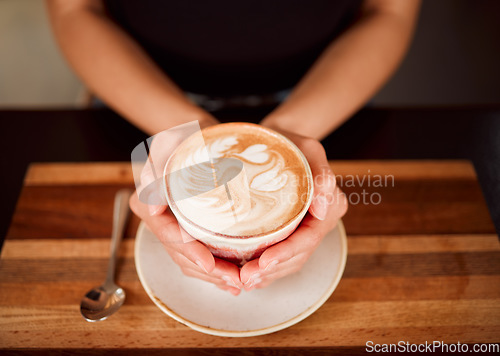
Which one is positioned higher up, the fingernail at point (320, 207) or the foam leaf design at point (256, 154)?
the foam leaf design at point (256, 154)

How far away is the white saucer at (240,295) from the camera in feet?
2.31

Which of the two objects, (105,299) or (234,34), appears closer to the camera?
(105,299)

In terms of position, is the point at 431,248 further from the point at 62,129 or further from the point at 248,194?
the point at 62,129

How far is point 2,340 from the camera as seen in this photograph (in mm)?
731

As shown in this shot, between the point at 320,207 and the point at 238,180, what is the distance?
0.16 m

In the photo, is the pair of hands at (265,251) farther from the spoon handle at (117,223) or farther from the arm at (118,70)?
the arm at (118,70)

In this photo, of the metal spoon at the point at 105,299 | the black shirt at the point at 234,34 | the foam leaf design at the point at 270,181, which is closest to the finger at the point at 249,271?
the foam leaf design at the point at 270,181

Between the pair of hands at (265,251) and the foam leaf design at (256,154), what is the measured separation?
110mm

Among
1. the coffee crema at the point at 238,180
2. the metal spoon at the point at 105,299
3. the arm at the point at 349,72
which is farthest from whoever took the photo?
the arm at the point at 349,72

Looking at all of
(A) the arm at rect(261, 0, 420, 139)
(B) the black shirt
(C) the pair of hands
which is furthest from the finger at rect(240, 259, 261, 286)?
(B) the black shirt

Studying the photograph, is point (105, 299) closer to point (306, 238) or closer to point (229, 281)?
point (229, 281)

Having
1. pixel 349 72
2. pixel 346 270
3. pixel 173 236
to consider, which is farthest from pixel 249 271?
pixel 349 72

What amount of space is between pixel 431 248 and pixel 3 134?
1178 millimetres

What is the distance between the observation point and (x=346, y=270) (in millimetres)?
819
